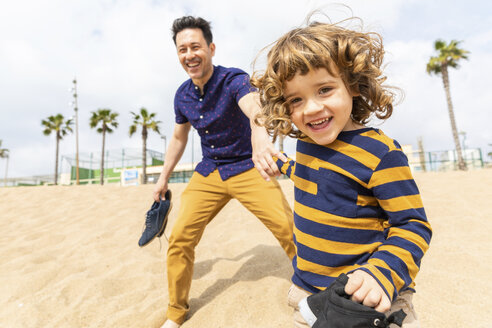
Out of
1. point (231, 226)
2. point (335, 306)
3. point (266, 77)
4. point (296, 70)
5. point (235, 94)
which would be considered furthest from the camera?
point (231, 226)

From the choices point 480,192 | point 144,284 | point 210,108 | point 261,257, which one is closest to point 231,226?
point 261,257

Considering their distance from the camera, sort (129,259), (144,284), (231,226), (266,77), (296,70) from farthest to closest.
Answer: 1. (231,226)
2. (129,259)
3. (144,284)
4. (266,77)
5. (296,70)

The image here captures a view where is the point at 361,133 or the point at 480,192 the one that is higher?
the point at 361,133

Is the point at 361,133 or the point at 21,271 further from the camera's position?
the point at 21,271

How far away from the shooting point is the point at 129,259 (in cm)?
423

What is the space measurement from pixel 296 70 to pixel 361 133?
15.3 inches

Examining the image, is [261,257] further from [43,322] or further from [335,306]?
[335,306]

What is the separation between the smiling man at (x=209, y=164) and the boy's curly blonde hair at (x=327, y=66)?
1.20 meters

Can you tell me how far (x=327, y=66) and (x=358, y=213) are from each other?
2.06 feet

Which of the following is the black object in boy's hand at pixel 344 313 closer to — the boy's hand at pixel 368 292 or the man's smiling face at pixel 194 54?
the boy's hand at pixel 368 292

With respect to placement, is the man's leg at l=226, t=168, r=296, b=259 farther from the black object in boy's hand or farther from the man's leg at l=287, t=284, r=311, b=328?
the black object in boy's hand

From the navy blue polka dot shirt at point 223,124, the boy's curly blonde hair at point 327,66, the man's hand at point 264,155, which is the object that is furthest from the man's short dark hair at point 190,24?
the boy's curly blonde hair at point 327,66

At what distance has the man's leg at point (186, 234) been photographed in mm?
2719

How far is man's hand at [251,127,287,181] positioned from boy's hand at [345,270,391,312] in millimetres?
719
